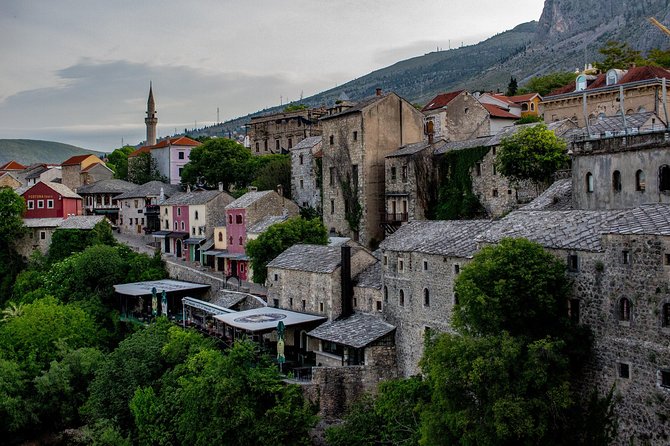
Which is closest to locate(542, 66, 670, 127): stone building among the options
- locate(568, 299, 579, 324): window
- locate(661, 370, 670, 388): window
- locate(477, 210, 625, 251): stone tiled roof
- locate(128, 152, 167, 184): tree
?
locate(477, 210, 625, 251): stone tiled roof

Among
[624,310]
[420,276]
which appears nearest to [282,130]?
[420,276]

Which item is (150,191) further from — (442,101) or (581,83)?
(581,83)

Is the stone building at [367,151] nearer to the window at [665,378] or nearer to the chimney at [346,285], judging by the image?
the chimney at [346,285]

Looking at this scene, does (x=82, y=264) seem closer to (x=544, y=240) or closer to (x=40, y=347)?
(x=40, y=347)

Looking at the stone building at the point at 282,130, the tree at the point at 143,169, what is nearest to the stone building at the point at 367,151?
the stone building at the point at 282,130

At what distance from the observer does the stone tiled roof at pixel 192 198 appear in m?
63.0

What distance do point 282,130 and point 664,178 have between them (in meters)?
64.5

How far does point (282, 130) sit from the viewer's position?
293 feet

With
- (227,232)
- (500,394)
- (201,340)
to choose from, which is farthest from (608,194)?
(227,232)

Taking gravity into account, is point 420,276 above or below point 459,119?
below

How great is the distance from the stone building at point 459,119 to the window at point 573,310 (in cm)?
3455

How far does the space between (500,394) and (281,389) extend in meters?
13.0

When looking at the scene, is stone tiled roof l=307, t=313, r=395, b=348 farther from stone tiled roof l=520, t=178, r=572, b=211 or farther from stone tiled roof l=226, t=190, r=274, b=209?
stone tiled roof l=226, t=190, r=274, b=209

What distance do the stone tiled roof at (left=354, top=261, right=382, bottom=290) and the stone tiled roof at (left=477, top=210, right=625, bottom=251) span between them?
9.13 meters
